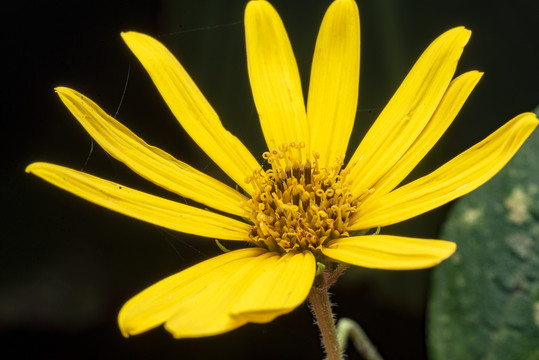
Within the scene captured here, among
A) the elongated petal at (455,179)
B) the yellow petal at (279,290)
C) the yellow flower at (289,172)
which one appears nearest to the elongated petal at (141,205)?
the yellow flower at (289,172)

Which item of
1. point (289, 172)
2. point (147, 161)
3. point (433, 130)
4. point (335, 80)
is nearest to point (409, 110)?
point (433, 130)

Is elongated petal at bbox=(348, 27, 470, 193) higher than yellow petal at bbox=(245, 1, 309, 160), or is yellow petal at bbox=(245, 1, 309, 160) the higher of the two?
yellow petal at bbox=(245, 1, 309, 160)

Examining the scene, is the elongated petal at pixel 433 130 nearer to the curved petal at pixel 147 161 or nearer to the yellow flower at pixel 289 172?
the yellow flower at pixel 289 172

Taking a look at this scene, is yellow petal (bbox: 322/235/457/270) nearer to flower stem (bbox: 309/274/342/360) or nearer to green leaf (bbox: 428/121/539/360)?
flower stem (bbox: 309/274/342/360)

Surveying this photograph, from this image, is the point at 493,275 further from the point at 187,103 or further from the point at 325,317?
the point at 187,103

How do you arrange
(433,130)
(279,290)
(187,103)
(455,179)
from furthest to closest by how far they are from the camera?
1. (187,103)
2. (433,130)
3. (455,179)
4. (279,290)

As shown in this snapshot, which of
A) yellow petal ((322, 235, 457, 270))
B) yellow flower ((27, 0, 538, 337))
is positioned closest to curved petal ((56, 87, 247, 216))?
yellow flower ((27, 0, 538, 337))
